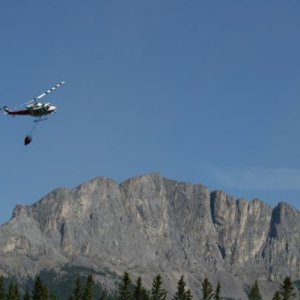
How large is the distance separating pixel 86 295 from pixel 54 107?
8455 centimetres

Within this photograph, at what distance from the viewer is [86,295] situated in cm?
19875

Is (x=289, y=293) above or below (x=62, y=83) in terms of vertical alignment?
below

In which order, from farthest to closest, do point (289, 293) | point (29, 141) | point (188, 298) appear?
point (188, 298), point (289, 293), point (29, 141)

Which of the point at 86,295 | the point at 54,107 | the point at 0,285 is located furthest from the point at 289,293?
the point at 54,107

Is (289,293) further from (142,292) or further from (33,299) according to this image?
(33,299)

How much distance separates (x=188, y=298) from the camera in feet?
634

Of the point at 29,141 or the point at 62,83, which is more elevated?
the point at 62,83

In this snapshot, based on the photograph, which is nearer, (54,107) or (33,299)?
(54,107)

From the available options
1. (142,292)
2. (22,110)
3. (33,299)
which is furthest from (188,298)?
(22,110)

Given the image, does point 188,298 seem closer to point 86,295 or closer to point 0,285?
point 86,295

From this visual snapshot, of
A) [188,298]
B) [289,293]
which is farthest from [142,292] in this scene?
[289,293]

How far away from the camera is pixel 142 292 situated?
186 meters

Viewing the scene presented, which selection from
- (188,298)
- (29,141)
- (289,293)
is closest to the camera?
(29,141)

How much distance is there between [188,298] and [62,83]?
83433mm
